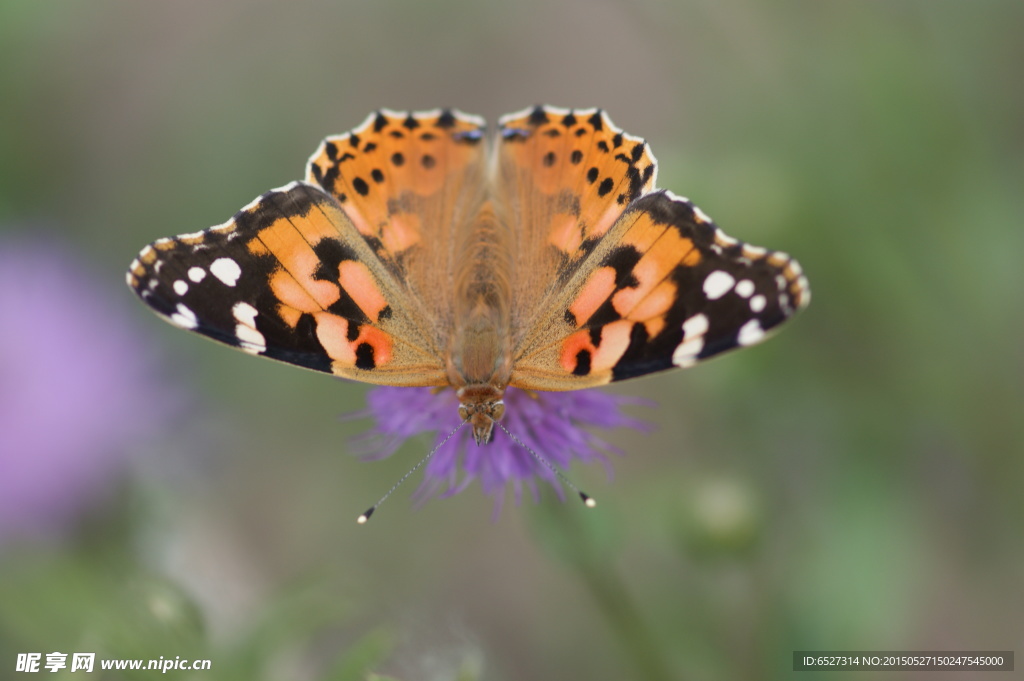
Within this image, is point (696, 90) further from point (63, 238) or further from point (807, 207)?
point (63, 238)

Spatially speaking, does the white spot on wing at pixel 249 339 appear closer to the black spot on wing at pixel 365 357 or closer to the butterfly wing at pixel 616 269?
→ the black spot on wing at pixel 365 357

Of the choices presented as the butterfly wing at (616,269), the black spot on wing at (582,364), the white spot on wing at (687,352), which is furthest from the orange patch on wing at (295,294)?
the white spot on wing at (687,352)

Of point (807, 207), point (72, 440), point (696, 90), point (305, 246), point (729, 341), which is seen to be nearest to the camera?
point (729, 341)

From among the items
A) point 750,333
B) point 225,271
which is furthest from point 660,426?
point 225,271

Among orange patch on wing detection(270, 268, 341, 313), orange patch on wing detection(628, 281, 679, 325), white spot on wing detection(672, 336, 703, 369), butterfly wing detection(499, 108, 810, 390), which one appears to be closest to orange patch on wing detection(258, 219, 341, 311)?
orange patch on wing detection(270, 268, 341, 313)

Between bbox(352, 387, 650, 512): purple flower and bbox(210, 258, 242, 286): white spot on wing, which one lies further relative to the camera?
bbox(352, 387, 650, 512): purple flower

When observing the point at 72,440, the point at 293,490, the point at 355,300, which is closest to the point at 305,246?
the point at 355,300

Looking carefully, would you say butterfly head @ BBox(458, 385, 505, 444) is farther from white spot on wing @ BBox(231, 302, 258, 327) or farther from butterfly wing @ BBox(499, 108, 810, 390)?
white spot on wing @ BBox(231, 302, 258, 327)
